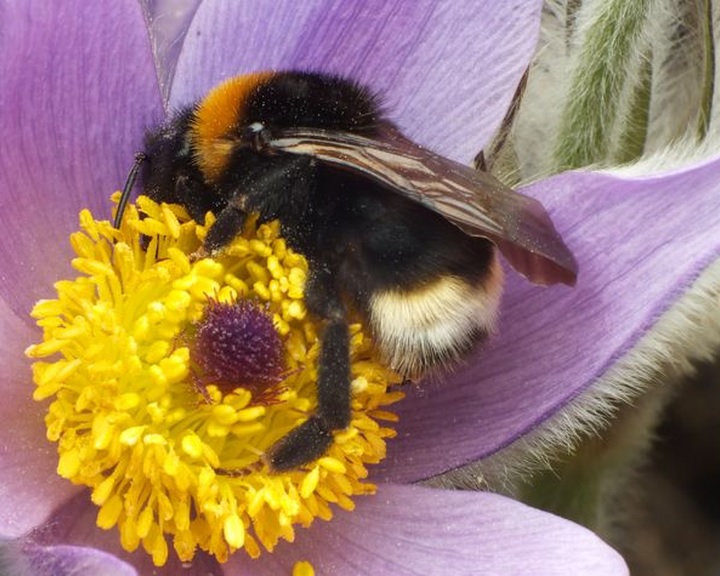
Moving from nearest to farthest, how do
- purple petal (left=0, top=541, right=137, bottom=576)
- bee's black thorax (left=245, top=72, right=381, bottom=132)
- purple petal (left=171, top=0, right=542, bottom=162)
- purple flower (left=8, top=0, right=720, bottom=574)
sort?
purple petal (left=0, top=541, right=137, bottom=576), bee's black thorax (left=245, top=72, right=381, bottom=132), purple flower (left=8, top=0, right=720, bottom=574), purple petal (left=171, top=0, right=542, bottom=162)

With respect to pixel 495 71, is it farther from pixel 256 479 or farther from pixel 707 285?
pixel 256 479

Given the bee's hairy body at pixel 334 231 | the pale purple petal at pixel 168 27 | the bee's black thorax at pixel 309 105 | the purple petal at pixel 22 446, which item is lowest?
the purple petal at pixel 22 446

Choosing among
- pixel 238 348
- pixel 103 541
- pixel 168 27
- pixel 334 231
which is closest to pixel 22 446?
pixel 103 541

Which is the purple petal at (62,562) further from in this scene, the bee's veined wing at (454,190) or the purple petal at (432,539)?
the bee's veined wing at (454,190)

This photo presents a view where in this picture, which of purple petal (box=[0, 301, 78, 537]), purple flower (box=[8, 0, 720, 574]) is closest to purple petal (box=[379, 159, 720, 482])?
purple flower (box=[8, 0, 720, 574])

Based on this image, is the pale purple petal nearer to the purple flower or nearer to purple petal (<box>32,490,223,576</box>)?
the purple flower

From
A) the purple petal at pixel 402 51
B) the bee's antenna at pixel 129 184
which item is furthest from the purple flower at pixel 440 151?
the bee's antenna at pixel 129 184

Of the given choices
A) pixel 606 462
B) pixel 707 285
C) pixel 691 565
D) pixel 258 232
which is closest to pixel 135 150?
pixel 258 232
